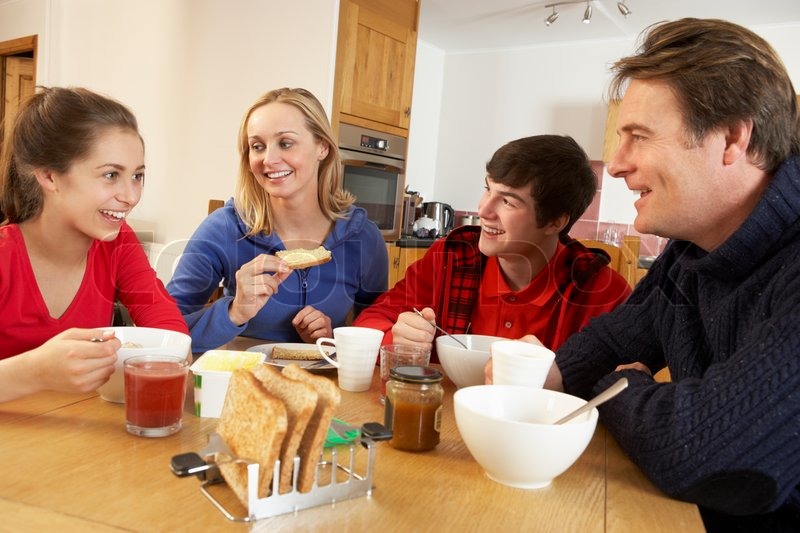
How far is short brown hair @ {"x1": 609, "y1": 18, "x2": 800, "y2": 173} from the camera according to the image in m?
1.13

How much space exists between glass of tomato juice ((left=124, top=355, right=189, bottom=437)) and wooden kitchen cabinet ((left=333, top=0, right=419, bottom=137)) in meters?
2.82

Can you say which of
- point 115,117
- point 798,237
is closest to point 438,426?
point 798,237

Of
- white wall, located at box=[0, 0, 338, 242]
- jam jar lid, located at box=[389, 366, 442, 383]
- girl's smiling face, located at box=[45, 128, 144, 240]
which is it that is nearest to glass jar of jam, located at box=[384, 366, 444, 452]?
jam jar lid, located at box=[389, 366, 442, 383]

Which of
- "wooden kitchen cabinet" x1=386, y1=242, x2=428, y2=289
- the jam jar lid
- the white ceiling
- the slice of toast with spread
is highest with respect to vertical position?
the white ceiling

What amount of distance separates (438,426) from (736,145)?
759 millimetres

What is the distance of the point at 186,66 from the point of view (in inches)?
158

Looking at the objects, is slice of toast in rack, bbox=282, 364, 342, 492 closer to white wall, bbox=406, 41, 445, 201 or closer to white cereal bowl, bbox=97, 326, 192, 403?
white cereal bowl, bbox=97, 326, 192, 403

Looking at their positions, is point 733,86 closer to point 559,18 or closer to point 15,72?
point 559,18

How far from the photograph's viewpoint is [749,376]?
0.88 meters

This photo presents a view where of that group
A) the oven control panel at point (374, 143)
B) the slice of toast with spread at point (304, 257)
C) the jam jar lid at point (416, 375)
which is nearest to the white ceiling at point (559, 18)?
the oven control panel at point (374, 143)

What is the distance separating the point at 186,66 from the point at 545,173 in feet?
9.99

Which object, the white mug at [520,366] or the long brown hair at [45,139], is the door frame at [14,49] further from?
the white mug at [520,366]

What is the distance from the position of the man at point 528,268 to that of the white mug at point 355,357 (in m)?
0.43

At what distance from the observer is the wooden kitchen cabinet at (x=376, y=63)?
3.57 meters
